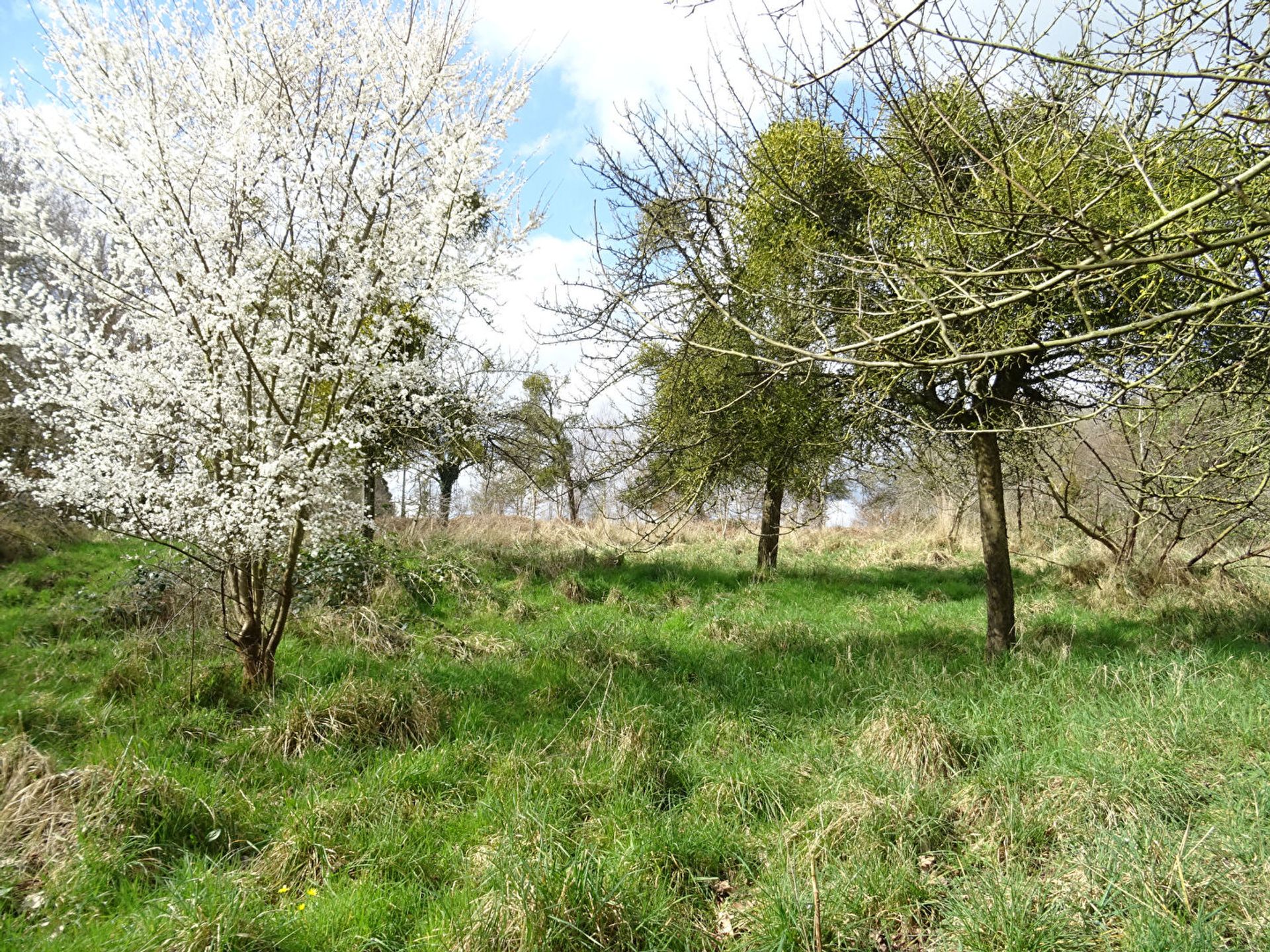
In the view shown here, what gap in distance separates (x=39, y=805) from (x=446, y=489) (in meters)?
15.2

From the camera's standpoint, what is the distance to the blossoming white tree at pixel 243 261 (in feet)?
14.9

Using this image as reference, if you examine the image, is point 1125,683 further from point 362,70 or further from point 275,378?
point 362,70

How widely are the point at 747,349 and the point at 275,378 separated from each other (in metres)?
4.18

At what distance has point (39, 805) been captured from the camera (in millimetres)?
2977

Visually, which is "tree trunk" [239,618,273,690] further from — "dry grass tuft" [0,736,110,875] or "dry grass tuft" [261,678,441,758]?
"dry grass tuft" [0,736,110,875]

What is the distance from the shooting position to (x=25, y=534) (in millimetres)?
8844

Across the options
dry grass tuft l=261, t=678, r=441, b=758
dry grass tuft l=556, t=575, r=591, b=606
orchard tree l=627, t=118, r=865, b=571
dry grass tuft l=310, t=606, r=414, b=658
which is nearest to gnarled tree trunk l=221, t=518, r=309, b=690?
dry grass tuft l=261, t=678, r=441, b=758

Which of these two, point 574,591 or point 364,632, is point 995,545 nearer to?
point 574,591

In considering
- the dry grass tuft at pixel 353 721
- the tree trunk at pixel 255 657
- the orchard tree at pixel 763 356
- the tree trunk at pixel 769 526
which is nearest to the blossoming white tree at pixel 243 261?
the tree trunk at pixel 255 657

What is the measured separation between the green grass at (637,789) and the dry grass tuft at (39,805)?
0.03 metres

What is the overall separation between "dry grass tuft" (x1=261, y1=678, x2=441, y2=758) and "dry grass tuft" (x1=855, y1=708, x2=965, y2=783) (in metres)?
2.80

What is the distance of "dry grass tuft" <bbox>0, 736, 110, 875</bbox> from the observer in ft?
9.16

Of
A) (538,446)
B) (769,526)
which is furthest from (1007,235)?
(538,446)

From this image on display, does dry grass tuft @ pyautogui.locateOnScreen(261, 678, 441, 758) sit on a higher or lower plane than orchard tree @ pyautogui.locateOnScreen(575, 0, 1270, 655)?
lower
